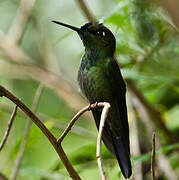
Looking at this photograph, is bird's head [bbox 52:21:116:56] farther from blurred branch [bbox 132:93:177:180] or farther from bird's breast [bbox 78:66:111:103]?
blurred branch [bbox 132:93:177:180]

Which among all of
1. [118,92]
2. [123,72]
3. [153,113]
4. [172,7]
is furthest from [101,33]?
[172,7]

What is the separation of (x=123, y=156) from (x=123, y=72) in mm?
708

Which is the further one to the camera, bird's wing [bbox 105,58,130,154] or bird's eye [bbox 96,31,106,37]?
bird's eye [bbox 96,31,106,37]

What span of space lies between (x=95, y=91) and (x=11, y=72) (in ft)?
5.62

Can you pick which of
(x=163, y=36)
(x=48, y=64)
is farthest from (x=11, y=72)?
(x=163, y=36)

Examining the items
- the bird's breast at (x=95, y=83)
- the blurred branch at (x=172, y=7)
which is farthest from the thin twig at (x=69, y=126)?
the bird's breast at (x=95, y=83)

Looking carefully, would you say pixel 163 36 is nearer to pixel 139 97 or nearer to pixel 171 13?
pixel 139 97

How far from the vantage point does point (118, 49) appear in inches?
107

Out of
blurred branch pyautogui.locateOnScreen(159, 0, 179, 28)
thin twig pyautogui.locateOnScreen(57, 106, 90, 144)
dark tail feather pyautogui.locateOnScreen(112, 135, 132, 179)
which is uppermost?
blurred branch pyautogui.locateOnScreen(159, 0, 179, 28)

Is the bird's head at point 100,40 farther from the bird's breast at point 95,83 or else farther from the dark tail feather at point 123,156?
the dark tail feather at point 123,156

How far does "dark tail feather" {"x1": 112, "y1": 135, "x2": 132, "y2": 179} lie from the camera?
1873 millimetres

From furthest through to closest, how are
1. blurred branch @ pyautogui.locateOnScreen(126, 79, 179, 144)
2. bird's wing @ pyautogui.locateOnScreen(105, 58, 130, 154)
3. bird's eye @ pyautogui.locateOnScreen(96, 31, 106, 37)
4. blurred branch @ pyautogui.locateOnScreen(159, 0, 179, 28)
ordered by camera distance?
blurred branch @ pyautogui.locateOnScreen(126, 79, 179, 144), bird's eye @ pyautogui.locateOnScreen(96, 31, 106, 37), bird's wing @ pyautogui.locateOnScreen(105, 58, 130, 154), blurred branch @ pyautogui.locateOnScreen(159, 0, 179, 28)

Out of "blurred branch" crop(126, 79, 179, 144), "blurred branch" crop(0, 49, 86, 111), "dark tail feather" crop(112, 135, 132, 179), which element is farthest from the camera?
"blurred branch" crop(0, 49, 86, 111)

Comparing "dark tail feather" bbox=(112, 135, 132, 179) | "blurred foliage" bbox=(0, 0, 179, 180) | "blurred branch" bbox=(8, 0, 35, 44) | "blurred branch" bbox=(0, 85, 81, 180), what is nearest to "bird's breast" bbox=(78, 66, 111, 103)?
"blurred foliage" bbox=(0, 0, 179, 180)
